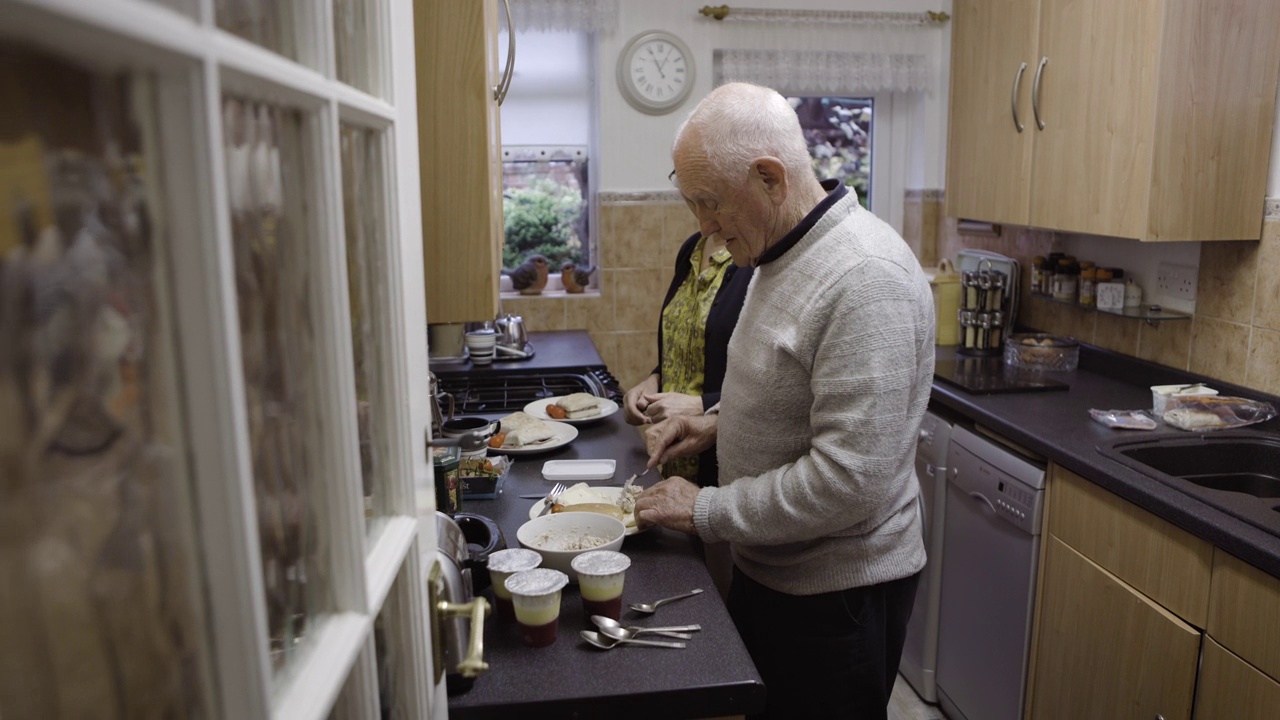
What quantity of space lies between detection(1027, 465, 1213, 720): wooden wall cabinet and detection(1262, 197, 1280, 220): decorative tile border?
858 millimetres

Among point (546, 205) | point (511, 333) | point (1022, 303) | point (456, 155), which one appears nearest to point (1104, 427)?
point (1022, 303)

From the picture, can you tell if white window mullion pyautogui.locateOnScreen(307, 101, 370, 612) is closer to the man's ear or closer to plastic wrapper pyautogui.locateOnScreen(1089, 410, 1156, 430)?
the man's ear

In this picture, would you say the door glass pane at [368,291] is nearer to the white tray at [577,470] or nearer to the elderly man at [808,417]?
the elderly man at [808,417]

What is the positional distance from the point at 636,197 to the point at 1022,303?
1582 mm

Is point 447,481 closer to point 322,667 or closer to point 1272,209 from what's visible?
point 322,667

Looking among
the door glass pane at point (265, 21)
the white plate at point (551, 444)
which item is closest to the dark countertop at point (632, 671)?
the white plate at point (551, 444)

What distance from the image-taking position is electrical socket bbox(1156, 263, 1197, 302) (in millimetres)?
2486

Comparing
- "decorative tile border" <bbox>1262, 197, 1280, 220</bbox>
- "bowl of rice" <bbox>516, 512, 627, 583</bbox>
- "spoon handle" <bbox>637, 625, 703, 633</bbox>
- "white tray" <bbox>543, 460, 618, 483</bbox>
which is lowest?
"spoon handle" <bbox>637, 625, 703, 633</bbox>

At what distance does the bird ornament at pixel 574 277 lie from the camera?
388 cm

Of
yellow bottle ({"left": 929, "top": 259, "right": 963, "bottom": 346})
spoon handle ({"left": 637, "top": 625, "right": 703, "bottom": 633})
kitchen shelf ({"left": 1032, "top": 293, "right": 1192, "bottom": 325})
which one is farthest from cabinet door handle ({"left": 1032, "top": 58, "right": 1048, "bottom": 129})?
spoon handle ({"left": 637, "top": 625, "right": 703, "bottom": 633})

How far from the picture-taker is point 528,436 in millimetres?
2186

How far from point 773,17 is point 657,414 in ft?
7.88

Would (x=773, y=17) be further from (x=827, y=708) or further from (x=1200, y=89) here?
(x=827, y=708)

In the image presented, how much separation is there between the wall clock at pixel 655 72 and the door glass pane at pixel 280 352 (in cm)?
335
